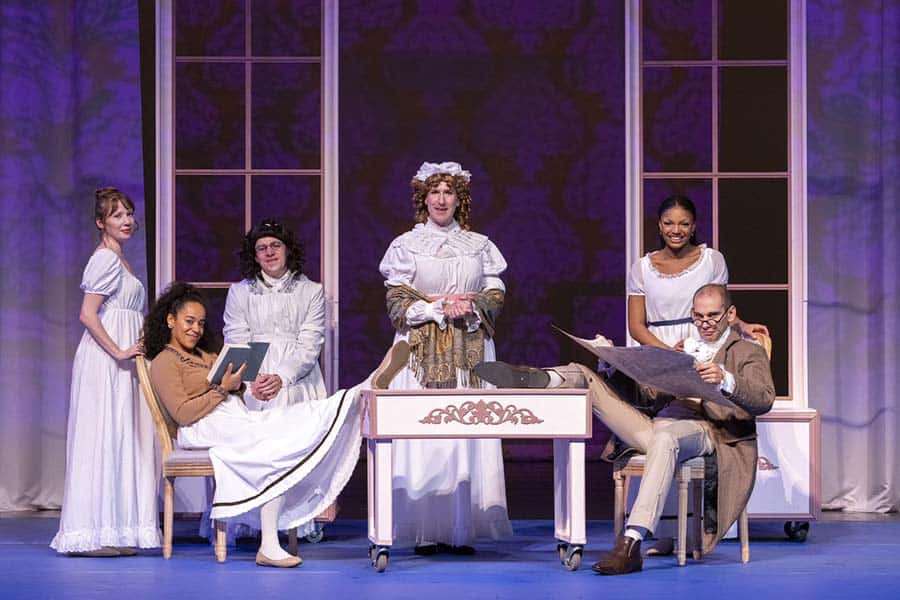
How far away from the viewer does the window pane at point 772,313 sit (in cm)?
630

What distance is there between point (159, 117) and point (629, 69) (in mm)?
2151

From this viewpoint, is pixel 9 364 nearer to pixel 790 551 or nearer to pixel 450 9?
pixel 790 551

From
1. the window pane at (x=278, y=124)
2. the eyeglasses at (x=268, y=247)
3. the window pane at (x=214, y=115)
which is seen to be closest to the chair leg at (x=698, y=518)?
the eyeglasses at (x=268, y=247)

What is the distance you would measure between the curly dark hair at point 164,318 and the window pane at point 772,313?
7.86 feet

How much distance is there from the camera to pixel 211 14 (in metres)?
Result: 6.58

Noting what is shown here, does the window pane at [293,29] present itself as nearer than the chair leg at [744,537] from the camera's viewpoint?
No

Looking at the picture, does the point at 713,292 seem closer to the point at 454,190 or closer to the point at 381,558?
the point at 454,190

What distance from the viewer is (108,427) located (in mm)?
5320

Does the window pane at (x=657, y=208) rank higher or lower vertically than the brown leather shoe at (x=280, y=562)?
higher

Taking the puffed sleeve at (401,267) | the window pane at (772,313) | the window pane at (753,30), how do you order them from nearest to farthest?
the puffed sleeve at (401,267)
the window pane at (772,313)
the window pane at (753,30)

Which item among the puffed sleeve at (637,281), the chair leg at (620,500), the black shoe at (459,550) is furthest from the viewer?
the puffed sleeve at (637,281)

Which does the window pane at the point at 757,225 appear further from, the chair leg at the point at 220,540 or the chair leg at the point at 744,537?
the chair leg at the point at 220,540

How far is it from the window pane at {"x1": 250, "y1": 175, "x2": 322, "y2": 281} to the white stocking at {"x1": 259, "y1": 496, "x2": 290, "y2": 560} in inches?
196

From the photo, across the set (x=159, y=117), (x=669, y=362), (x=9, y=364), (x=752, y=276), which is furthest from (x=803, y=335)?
(x=9, y=364)
